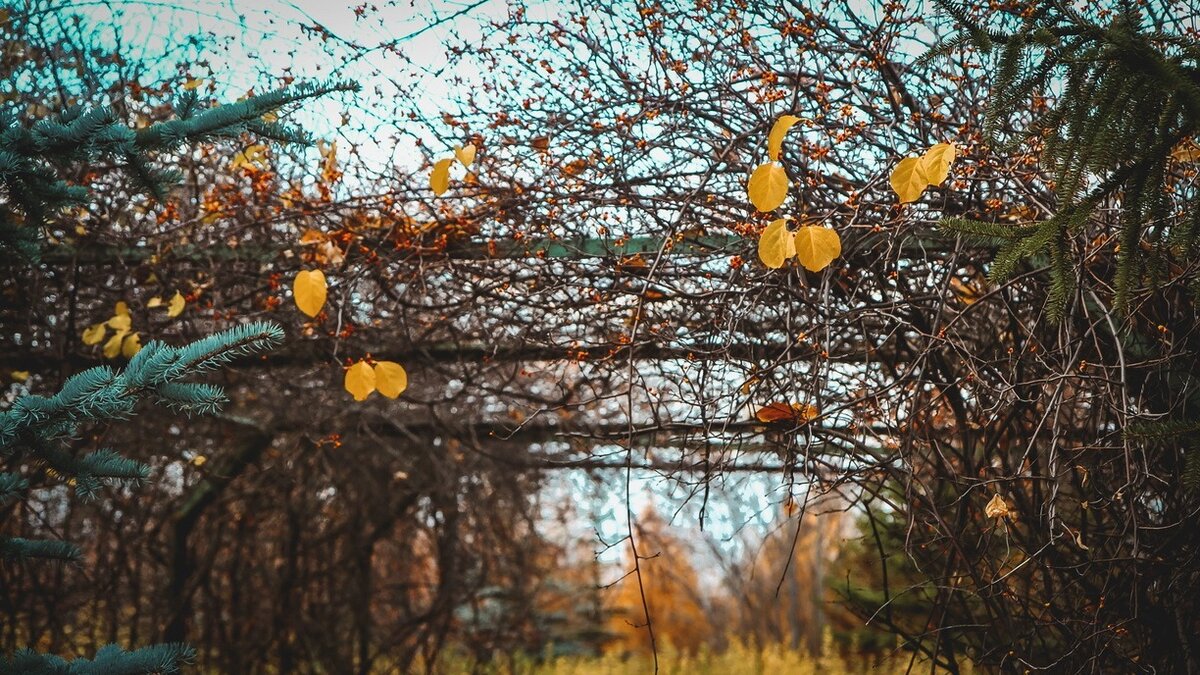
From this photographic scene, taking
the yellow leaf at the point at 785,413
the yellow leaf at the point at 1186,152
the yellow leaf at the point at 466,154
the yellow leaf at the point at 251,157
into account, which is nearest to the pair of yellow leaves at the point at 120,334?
the yellow leaf at the point at 251,157

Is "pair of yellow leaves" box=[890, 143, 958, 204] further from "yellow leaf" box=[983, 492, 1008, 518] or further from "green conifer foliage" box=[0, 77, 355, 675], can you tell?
"green conifer foliage" box=[0, 77, 355, 675]

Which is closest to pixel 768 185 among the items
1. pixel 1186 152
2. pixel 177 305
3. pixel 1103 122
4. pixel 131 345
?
pixel 1103 122

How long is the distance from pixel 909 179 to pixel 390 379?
1.40 meters

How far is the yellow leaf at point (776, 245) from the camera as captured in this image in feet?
5.92

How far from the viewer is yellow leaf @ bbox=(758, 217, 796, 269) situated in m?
1.81

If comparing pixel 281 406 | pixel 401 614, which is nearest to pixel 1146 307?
pixel 281 406

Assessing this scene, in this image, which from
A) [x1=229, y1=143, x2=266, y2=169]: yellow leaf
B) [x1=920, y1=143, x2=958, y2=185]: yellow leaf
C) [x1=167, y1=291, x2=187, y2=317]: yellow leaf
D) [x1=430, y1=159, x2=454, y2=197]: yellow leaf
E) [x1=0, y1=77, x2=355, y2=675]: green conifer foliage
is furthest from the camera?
[x1=167, y1=291, x2=187, y2=317]: yellow leaf

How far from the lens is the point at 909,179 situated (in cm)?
179

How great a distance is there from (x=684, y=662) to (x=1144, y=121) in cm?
588

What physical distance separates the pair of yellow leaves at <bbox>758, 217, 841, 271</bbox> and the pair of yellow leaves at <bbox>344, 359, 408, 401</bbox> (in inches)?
40.5

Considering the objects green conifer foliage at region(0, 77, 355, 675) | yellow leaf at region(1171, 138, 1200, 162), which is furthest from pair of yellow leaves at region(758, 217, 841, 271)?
green conifer foliage at region(0, 77, 355, 675)

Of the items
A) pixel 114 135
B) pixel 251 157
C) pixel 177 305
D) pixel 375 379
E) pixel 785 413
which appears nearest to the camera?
pixel 114 135

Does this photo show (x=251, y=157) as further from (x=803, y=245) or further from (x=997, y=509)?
(x=997, y=509)

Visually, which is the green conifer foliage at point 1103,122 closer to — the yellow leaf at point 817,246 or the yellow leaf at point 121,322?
the yellow leaf at point 817,246
